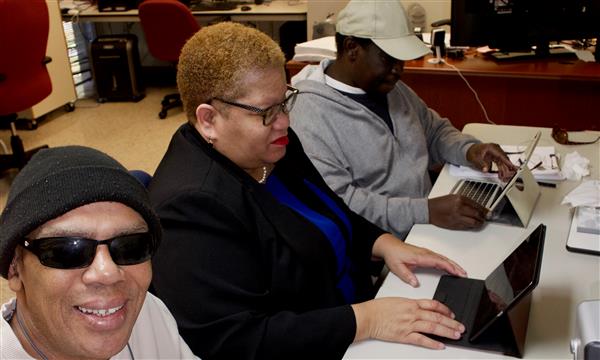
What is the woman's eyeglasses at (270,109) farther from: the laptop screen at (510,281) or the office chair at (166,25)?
the office chair at (166,25)

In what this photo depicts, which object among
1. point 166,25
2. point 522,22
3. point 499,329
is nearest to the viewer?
point 499,329

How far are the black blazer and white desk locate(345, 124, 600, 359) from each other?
0.42ft

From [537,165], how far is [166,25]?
3.21 m

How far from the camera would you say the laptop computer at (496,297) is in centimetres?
115

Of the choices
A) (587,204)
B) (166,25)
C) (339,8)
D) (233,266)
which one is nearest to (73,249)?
(233,266)

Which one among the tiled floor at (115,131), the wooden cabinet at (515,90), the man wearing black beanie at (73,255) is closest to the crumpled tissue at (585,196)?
the man wearing black beanie at (73,255)

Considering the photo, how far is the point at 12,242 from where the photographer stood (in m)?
0.80

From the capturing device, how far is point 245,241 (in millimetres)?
1258

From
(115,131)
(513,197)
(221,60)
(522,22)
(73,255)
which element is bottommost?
(115,131)

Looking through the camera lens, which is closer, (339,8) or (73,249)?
(73,249)

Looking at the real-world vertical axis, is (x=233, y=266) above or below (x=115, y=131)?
above

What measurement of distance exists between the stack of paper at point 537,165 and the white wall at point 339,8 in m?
2.53

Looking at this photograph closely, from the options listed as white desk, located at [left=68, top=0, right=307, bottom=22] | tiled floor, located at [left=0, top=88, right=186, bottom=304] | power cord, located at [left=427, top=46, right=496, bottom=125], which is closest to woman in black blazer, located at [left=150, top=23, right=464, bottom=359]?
power cord, located at [left=427, top=46, right=496, bottom=125]

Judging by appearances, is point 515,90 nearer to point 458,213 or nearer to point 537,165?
point 537,165
